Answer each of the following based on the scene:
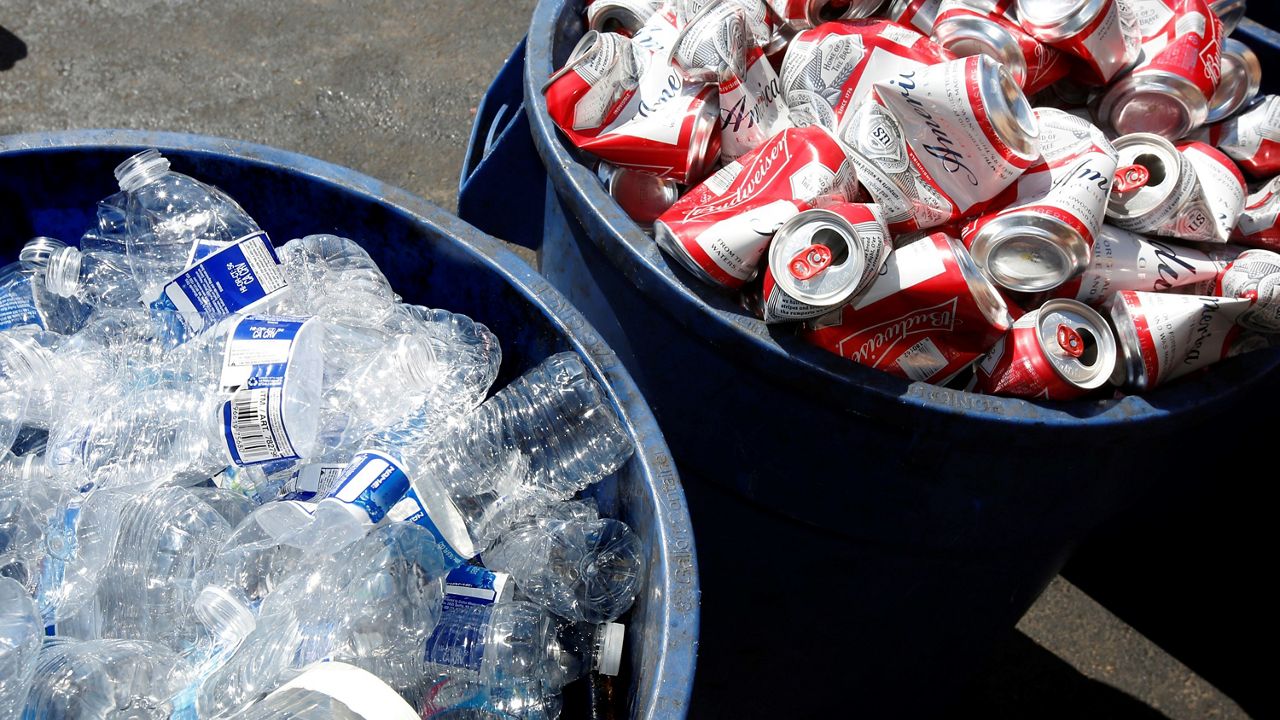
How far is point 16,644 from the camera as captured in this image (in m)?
1.35

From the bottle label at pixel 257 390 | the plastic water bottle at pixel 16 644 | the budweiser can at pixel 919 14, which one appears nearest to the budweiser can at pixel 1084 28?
the budweiser can at pixel 919 14

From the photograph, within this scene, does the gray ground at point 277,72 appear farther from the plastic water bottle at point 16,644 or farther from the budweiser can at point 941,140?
the plastic water bottle at point 16,644

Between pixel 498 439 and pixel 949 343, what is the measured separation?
2.56 feet

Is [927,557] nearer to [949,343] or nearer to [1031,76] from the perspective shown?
[949,343]

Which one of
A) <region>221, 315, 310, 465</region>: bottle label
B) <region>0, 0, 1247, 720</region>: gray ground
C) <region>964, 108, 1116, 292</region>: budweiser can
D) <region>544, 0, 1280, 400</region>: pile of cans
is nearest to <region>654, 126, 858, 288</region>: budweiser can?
<region>544, 0, 1280, 400</region>: pile of cans

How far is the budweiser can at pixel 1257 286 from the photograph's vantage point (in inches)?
67.2

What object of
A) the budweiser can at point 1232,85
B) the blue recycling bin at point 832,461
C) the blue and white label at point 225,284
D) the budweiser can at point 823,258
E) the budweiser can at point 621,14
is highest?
the budweiser can at point 621,14

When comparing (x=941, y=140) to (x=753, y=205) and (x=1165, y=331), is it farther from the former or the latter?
(x=1165, y=331)

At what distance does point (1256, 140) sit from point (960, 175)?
749 mm

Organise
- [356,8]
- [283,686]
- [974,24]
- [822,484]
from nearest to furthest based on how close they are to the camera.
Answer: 1. [283,686]
2. [822,484]
3. [974,24]
4. [356,8]

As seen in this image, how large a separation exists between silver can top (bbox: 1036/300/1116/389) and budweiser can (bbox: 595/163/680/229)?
0.67 metres

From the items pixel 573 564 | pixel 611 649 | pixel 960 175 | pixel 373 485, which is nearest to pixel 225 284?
pixel 373 485

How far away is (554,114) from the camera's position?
1859mm

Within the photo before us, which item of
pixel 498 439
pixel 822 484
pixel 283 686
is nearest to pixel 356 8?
pixel 498 439
